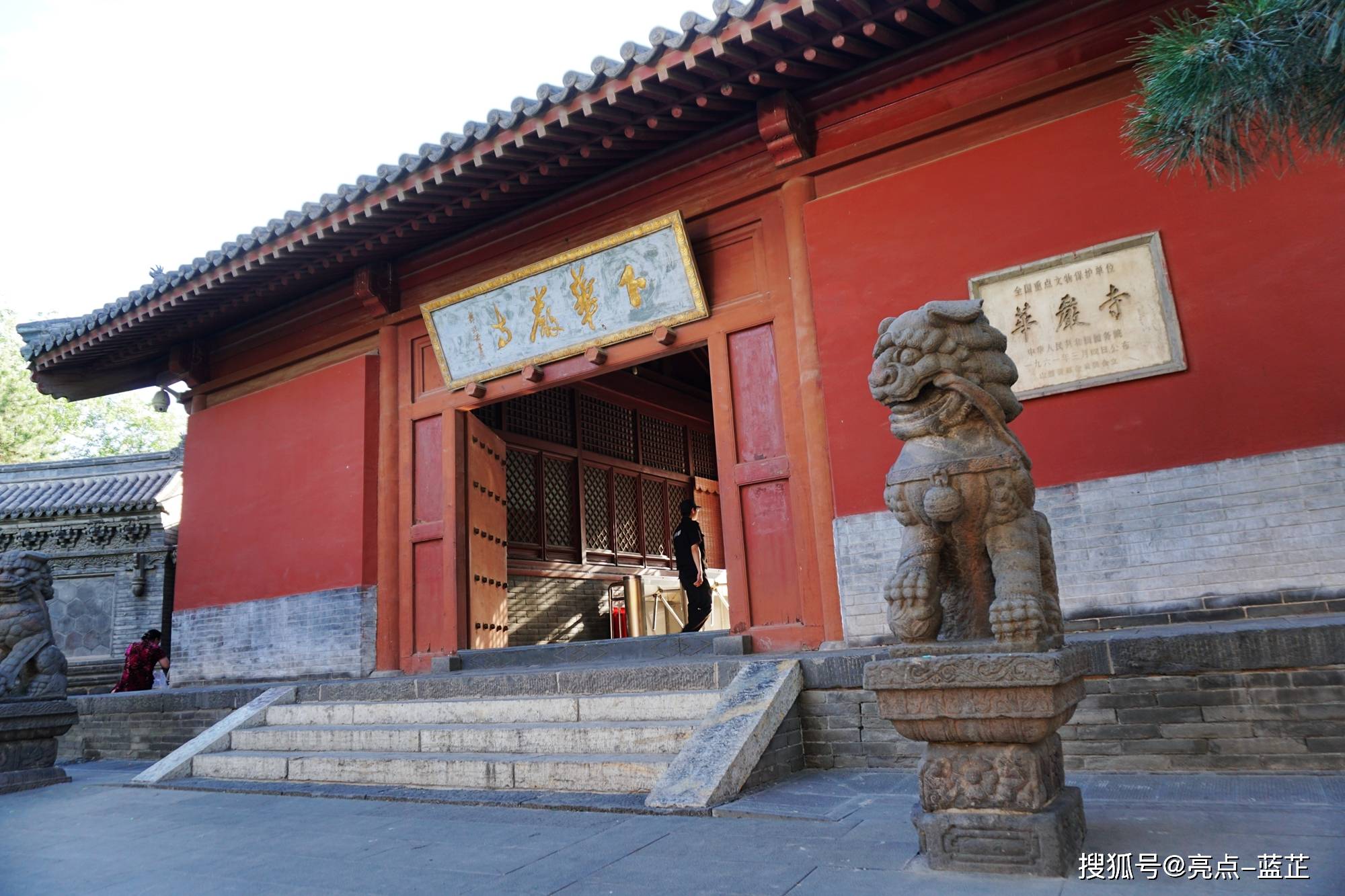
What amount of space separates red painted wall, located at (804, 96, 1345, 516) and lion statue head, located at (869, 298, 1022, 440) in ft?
6.97

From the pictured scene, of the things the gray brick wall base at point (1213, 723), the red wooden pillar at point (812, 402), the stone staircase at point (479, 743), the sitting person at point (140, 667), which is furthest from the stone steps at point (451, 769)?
the sitting person at point (140, 667)

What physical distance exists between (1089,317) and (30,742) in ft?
24.9

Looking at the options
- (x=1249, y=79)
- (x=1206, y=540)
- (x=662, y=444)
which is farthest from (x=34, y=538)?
(x=1249, y=79)

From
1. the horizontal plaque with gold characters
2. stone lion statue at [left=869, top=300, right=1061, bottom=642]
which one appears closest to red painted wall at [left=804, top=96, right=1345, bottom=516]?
the horizontal plaque with gold characters

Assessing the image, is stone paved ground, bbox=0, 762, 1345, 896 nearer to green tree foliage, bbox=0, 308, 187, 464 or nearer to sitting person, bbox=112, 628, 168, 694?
sitting person, bbox=112, 628, 168, 694

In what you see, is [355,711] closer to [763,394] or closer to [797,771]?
[797,771]

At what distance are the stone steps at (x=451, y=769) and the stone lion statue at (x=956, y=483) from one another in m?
1.76

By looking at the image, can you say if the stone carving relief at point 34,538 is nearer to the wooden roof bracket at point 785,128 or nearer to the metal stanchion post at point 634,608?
the metal stanchion post at point 634,608

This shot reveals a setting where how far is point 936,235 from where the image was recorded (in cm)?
565

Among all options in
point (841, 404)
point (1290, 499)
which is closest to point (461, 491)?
point (841, 404)

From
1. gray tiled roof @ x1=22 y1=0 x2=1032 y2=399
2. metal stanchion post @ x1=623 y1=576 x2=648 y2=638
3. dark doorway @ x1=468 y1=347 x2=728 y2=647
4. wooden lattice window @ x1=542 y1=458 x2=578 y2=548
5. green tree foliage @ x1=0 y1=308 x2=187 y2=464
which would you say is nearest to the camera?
gray tiled roof @ x1=22 y1=0 x2=1032 y2=399

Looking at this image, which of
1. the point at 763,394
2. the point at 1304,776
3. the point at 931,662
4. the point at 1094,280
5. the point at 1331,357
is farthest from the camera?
the point at 763,394

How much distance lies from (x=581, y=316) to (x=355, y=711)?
10.9ft

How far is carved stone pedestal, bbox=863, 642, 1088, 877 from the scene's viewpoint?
2639mm
